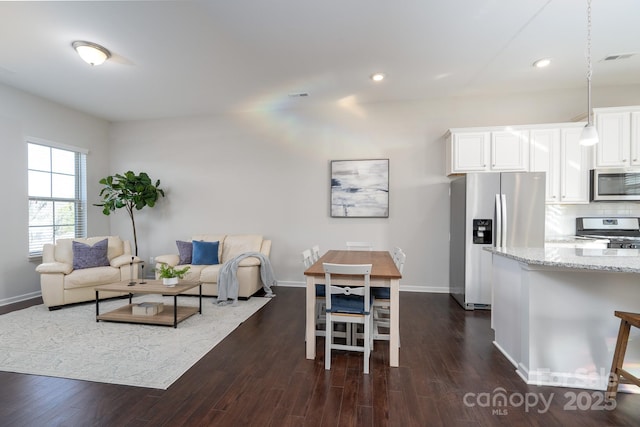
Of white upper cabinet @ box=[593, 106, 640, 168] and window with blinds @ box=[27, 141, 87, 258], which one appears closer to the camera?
white upper cabinet @ box=[593, 106, 640, 168]

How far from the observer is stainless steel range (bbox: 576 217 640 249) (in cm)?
378

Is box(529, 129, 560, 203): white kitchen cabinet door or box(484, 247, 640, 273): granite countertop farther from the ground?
box(529, 129, 560, 203): white kitchen cabinet door

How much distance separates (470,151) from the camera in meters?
3.97

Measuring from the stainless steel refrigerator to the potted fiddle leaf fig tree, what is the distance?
5.15 m

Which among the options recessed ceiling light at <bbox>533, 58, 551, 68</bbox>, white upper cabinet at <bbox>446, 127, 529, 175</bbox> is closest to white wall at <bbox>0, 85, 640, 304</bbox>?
white upper cabinet at <bbox>446, 127, 529, 175</bbox>

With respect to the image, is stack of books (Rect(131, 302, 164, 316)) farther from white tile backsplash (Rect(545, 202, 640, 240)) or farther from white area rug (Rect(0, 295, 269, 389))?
white tile backsplash (Rect(545, 202, 640, 240))

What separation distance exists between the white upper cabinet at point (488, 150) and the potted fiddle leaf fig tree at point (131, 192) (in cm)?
506

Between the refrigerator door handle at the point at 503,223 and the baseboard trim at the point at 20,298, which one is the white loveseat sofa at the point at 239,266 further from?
the refrigerator door handle at the point at 503,223

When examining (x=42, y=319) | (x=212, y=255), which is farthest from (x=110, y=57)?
(x=42, y=319)

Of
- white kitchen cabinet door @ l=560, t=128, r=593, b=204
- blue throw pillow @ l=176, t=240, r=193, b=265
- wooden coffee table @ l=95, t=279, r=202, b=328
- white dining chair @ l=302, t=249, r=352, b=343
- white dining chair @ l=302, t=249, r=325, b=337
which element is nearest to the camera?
white dining chair @ l=302, t=249, r=352, b=343

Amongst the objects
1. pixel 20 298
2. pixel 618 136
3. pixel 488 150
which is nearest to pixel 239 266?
pixel 20 298

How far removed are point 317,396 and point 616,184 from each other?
4601 mm

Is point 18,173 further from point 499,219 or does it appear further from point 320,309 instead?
point 499,219

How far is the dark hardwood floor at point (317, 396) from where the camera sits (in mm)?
1732
